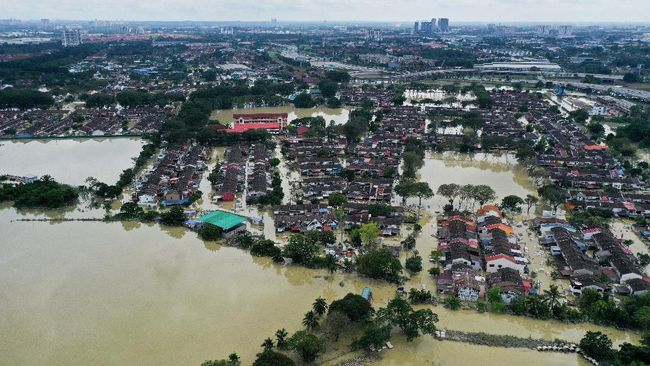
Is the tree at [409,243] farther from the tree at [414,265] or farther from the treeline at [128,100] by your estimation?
the treeline at [128,100]

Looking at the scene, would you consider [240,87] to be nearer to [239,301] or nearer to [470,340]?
[239,301]

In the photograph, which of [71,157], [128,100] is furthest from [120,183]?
[128,100]

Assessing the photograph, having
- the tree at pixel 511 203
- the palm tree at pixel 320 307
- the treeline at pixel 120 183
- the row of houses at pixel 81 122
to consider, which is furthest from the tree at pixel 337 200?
the row of houses at pixel 81 122

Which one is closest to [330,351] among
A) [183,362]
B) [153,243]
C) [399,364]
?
[399,364]

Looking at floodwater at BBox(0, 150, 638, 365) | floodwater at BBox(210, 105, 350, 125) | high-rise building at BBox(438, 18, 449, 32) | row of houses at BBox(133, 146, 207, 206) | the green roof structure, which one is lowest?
floodwater at BBox(0, 150, 638, 365)

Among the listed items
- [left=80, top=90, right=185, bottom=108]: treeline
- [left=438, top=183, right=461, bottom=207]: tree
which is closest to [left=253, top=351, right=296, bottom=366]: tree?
[left=438, top=183, right=461, bottom=207]: tree

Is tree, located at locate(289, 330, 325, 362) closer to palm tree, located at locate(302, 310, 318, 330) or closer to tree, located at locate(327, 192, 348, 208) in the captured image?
palm tree, located at locate(302, 310, 318, 330)

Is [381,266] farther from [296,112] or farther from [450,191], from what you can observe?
[296,112]
